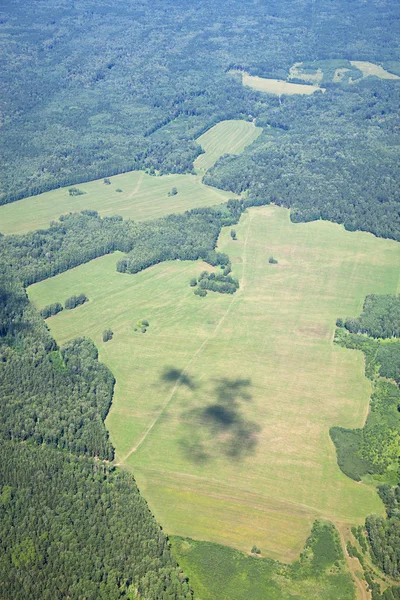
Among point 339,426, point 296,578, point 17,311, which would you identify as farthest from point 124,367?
point 296,578

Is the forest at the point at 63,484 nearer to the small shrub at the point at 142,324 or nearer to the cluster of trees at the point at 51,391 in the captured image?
the cluster of trees at the point at 51,391

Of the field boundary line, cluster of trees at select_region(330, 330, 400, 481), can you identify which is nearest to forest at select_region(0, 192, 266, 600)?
the field boundary line

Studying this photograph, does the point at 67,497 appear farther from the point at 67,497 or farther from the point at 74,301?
the point at 74,301

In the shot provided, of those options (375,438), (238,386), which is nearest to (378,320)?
(238,386)

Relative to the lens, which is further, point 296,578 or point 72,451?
point 72,451

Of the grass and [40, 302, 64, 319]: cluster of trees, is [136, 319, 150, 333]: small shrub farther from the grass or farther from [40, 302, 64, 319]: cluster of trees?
the grass

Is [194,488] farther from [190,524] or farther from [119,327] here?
Answer: [119,327]
